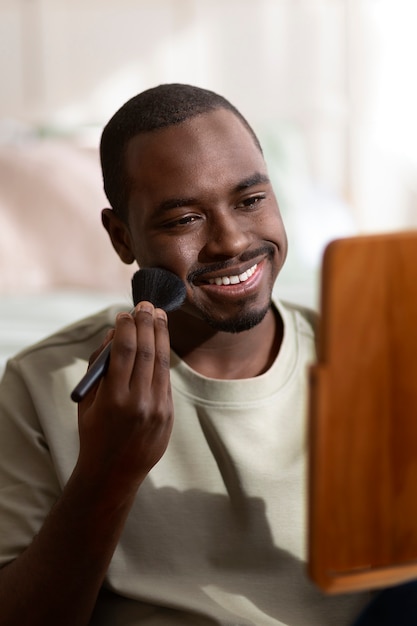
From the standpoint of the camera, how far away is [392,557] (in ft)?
2.25

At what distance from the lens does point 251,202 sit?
3.37 feet

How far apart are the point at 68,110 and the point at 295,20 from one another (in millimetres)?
704

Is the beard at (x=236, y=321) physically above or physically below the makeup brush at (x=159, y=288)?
below

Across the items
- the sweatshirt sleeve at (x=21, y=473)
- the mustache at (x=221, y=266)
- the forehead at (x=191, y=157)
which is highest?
the forehead at (x=191, y=157)

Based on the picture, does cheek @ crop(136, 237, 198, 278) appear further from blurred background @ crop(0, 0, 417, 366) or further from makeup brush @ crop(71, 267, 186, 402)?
blurred background @ crop(0, 0, 417, 366)

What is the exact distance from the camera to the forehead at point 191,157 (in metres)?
1.00

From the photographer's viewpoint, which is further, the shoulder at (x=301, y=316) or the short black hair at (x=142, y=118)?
the shoulder at (x=301, y=316)

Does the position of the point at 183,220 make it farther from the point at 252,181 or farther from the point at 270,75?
the point at 270,75

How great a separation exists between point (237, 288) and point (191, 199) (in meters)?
0.10

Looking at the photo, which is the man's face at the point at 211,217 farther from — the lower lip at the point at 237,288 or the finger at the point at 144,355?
the finger at the point at 144,355

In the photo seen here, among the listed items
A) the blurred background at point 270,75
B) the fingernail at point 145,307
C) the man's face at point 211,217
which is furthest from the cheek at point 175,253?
the blurred background at point 270,75

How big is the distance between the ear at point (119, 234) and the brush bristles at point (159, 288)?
0.12 m

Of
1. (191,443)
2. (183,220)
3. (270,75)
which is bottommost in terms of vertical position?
(270,75)

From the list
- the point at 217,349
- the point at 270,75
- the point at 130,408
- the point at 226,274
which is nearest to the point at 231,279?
the point at 226,274
